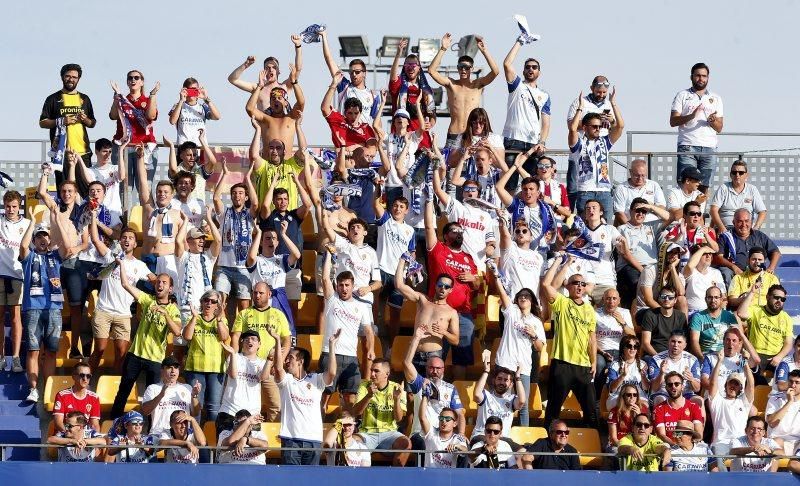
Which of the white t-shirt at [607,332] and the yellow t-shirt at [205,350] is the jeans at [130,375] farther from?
the white t-shirt at [607,332]

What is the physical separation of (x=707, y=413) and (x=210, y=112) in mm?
7046

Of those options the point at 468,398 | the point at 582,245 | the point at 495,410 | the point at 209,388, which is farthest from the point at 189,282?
the point at 582,245

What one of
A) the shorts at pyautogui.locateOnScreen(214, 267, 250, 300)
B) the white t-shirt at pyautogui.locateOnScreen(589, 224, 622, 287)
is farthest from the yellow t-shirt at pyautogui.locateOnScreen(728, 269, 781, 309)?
the shorts at pyautogui.locateOnScreen(214, 267, 250, 300)

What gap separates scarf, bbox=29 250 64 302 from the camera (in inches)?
778

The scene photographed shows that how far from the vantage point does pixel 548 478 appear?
59.0 ft

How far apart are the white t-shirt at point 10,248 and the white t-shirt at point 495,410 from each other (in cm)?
521

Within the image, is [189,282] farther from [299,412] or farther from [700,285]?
[700,285]

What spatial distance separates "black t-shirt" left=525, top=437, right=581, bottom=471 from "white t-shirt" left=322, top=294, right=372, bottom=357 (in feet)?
7.39

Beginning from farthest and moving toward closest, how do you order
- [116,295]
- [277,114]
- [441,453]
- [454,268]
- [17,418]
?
[277,114] → [454,268] → [116,295] → [17,418] → [441,453]

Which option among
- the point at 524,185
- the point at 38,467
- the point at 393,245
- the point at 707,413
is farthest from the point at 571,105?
the point at 38,467

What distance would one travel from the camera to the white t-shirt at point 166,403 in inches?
730

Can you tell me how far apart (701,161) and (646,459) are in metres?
5.71

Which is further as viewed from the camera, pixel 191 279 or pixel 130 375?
pixel 191 279

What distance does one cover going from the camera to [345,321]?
63.6ft
